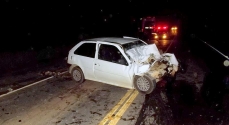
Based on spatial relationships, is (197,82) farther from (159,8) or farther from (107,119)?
(159,8)

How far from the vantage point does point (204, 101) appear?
20.6ft

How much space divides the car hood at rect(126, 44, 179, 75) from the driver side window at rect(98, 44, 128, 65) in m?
0.28

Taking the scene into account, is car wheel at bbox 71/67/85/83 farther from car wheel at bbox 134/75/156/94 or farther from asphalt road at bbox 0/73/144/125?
car wheel at bbox 134/75/156/94

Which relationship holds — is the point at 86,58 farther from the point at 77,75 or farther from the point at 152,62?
the point at 152,62

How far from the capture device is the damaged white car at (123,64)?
22.8 ft

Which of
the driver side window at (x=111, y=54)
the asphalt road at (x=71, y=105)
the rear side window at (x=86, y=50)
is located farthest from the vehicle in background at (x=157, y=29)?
the driver side window at (x=111, y=54)

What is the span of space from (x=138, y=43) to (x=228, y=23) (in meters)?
19.1

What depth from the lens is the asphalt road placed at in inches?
216

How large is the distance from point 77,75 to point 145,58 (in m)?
2.74

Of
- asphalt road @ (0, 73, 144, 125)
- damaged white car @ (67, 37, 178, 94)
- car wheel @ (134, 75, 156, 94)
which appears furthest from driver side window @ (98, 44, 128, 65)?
asphalt road @ (0, 73, 144, 125)

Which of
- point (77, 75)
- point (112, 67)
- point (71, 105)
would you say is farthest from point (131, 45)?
point (71, 105)

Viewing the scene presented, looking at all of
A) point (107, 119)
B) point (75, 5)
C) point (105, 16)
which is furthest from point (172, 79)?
point (105, 16)

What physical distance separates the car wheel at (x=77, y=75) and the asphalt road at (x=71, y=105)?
188mm

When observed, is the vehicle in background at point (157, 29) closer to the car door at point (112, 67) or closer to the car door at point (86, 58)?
the car door at point (86, 58)
